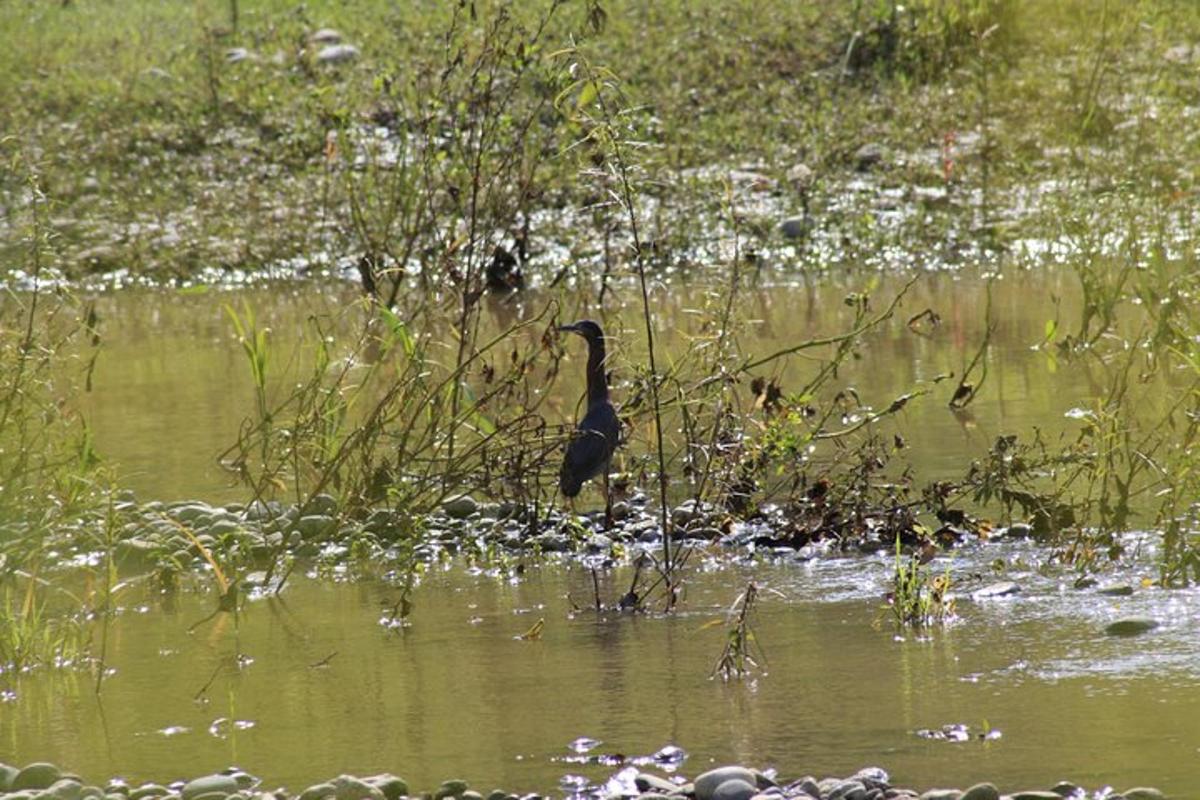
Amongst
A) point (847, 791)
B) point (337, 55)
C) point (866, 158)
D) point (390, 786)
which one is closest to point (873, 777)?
point (847, 791)

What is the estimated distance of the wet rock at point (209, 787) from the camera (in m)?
5.27

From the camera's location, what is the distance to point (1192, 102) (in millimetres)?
18719

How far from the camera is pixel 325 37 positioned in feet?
75.0

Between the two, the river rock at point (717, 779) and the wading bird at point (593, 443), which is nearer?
the river rock at point (717, 779)

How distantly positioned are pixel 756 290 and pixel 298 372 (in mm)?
4023

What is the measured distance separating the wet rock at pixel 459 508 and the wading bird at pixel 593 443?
603 mm

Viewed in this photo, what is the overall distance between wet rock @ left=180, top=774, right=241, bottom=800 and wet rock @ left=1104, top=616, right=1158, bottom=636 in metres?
2.70

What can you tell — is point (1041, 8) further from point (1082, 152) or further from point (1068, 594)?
point (1068, 594)

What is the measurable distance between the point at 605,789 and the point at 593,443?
309 cm

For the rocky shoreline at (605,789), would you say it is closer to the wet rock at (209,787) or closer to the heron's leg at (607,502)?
the wet rock at (209,787)

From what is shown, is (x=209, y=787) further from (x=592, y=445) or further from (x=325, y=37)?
(x=325, y=37)

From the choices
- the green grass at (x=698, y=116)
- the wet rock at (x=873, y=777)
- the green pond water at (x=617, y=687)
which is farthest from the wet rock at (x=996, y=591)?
the green grass at (x=698, y=116)

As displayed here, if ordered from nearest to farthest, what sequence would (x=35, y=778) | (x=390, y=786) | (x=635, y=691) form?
(x=390, y=786) → (x=35, y=778) → (x=635, y=691)

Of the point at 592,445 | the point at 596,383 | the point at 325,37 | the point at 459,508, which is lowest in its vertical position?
the point at 459,508
